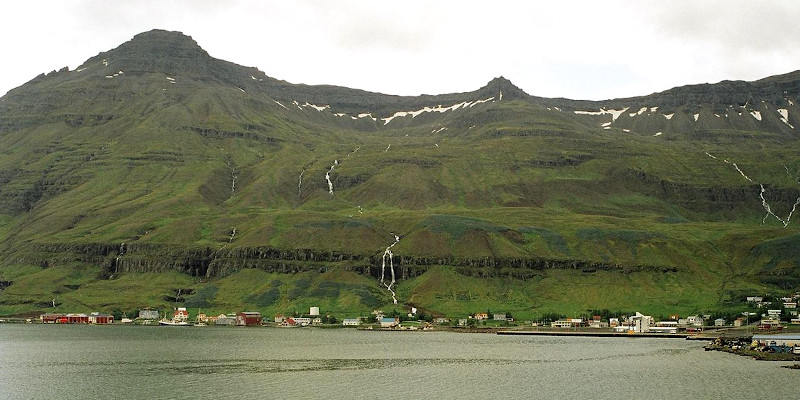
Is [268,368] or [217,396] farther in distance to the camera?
[268,368]

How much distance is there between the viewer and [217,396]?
101 m

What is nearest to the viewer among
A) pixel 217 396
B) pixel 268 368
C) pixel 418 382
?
pixel 217 396

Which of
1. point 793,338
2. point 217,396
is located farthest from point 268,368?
point 793,338

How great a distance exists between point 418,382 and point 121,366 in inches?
1867

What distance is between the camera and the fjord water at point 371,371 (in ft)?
356

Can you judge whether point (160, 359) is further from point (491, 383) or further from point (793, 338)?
point (793, 338)

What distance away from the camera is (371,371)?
131125mm

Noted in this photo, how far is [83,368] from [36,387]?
73.3ft

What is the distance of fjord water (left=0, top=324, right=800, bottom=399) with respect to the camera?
108 metres

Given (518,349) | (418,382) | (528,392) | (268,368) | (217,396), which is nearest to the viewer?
(217,396)

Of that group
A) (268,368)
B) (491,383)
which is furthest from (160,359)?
(491,383)

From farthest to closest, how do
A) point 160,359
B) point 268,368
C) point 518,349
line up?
point 518,349 < point 160,359 < point 268,368

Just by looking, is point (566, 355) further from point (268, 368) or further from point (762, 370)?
point (268, 368)

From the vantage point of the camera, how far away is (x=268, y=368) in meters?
132
